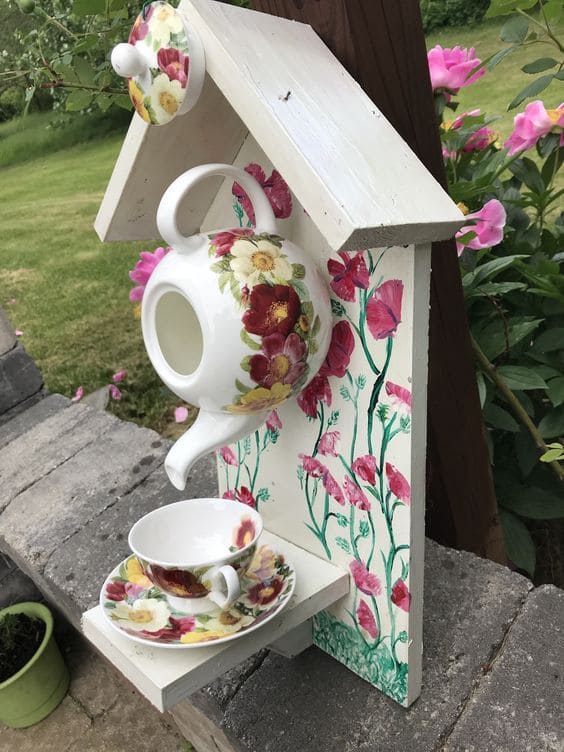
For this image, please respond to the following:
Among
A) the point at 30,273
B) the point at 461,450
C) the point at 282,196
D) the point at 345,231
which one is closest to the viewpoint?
the point at 345,231

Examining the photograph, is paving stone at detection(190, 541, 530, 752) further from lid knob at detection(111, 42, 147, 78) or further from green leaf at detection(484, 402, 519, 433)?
lid knob at detection(111, 42, 147, 78)

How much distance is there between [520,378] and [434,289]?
0.91 ft

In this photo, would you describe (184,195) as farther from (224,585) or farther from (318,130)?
(224,585)

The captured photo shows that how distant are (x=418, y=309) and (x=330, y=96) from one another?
21 centimetres

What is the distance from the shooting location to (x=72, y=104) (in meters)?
0.99

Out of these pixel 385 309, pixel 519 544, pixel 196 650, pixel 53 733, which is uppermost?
pixel 385 309

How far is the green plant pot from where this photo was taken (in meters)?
1.48

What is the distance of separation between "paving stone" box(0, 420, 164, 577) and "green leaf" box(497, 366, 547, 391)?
0.74 metres

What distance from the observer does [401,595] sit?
2.31ft

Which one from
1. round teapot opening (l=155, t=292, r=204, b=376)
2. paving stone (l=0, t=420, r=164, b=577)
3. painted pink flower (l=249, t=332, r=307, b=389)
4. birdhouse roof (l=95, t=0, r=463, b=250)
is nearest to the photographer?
birdhouse roof (l=95, t=0, r=463, b=250)

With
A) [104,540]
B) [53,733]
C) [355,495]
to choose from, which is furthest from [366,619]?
[53,733]

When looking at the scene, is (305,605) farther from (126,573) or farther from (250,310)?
(250,310)

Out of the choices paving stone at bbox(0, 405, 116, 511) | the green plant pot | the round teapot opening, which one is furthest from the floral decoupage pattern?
the green plant pot

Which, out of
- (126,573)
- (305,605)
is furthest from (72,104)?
(305,605)
